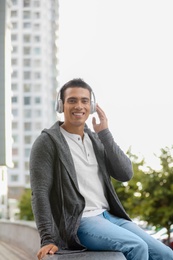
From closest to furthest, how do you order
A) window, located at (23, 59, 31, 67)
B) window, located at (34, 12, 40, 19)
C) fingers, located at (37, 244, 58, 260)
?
1. fingers, located at (37, 244, 58, 260)
2. window, located at (23, 59, 31, 67)
3. window, located at (34, 12, 40, 19)

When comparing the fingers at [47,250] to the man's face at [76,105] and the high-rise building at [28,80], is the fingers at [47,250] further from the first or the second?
the high-rise building at [28,80]

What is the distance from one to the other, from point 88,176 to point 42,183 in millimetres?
245

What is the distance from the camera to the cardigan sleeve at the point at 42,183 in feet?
10.5

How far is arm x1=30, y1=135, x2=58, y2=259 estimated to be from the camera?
10.5 feet

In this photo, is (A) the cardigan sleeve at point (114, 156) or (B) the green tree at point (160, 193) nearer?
(A) the cardigan sleeve at point (114, 156)

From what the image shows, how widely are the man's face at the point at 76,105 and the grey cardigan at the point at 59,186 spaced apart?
0.31 ft

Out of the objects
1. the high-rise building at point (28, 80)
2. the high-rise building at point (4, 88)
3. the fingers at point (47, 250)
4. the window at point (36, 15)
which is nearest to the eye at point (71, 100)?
the fingers at point (47, 250)

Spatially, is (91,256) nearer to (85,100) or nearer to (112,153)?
→ (112,153)

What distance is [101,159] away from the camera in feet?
11.4

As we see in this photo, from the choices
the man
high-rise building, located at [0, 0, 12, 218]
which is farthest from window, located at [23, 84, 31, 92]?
the man

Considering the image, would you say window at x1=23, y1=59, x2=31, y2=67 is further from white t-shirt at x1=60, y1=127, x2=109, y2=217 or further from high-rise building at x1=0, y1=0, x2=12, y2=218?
white t-shirt at x1=60, y1=127, x2=109, y2=217

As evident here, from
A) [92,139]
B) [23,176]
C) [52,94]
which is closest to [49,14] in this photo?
[52,94]

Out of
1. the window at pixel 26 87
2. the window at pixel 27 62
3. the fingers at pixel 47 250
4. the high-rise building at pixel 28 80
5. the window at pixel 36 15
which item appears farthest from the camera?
the window at pixel 36 15

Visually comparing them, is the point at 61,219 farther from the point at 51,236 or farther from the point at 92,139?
the point at 92,139
